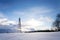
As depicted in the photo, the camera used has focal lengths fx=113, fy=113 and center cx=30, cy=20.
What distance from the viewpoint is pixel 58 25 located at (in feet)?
17.0

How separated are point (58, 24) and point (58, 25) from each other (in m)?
0.05

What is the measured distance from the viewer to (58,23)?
200 inches

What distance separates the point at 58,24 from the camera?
519cm

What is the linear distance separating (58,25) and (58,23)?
0.47ft

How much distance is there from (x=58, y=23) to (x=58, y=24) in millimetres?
119
